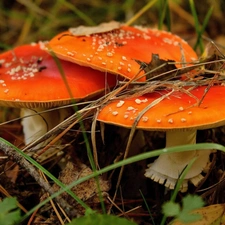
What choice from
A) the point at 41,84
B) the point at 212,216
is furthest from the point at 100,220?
the point at 41,84

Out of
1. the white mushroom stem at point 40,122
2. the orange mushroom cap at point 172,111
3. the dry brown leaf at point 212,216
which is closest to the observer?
the orange mushroom cap at point 172,111

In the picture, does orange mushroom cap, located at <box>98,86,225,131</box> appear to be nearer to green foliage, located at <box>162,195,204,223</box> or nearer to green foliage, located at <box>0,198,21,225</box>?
green foliage, located at <box>162,195,204,223</box>

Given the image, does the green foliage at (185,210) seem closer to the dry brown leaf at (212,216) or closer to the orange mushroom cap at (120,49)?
the dry brown leaf at (212,216)

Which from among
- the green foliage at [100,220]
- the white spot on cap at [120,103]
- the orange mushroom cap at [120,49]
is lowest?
the green foliage at [100,220]

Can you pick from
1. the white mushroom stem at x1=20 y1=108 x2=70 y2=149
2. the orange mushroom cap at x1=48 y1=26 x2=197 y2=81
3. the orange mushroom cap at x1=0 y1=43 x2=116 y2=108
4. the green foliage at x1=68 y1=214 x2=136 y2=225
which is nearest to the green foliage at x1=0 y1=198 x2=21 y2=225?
the green foliage at x1=68 y1=214 x2=136 y2=225

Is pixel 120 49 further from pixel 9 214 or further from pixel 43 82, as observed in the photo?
pixel 9 214

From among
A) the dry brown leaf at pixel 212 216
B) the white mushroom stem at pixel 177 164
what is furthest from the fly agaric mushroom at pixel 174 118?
the dry brown leaf at pixel 212 216
